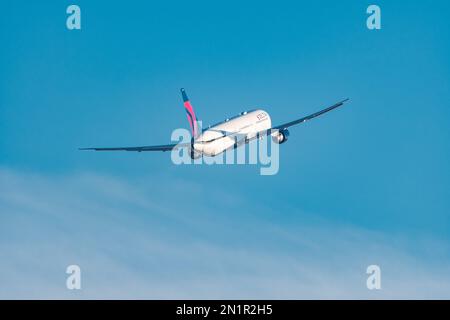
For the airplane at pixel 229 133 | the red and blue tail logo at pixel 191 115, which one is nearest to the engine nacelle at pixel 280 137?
the airplane at pixel 229 133

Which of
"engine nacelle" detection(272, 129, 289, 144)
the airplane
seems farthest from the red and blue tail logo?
"engine nacelle" detection(272, 129, 289, 144)

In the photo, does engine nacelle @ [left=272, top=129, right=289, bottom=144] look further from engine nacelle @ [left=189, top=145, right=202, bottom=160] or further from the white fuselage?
engine nacelle @ [left=189, top=145, right=202, bottom=160]

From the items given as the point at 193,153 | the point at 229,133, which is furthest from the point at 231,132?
the point at 193,153

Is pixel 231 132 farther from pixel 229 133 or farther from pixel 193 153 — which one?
pixel 193 153

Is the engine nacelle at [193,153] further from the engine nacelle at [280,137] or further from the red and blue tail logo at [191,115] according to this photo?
the engine nacelle at [280,137]

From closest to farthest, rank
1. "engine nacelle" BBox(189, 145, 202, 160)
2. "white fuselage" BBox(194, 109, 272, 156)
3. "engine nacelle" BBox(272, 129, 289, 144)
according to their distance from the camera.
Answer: "engine nacelle" BBox(189, 145, 202, 160) → "white fuselage" BBox(194, 109, 272, 156) → "engine nacelle" BBox(272, 129, 289, 144)

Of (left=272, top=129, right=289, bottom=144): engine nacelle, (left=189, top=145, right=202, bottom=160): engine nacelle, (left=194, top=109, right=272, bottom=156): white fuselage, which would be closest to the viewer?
(left=189, top=145, right=202, bottom=160): engine nacelle

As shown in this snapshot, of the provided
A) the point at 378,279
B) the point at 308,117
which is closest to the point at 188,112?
Answer: the point at 308,117
